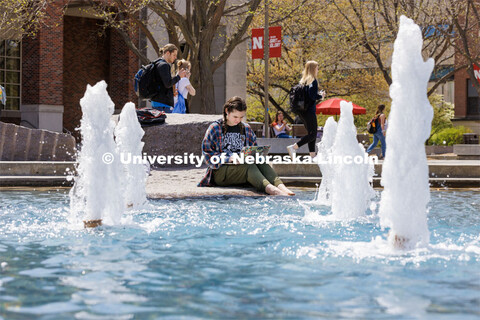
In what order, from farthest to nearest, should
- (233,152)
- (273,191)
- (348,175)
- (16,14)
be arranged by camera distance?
(16,14)
(233,152)
(273,191)
(348,175)

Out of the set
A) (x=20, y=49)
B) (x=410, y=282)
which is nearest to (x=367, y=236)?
(x=410, y=282)

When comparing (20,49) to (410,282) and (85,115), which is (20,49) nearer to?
(85,115)

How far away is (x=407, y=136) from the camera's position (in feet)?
18.1

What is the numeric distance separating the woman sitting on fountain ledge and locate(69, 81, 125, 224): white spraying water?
236cm

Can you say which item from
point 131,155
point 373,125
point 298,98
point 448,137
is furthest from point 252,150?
point 448,137

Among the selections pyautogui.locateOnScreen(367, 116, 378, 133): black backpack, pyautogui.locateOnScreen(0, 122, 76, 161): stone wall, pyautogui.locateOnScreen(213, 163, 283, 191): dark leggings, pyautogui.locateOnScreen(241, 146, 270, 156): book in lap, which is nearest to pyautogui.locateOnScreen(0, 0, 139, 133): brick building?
pyautogui.locateOnScreen(367, 116, 378, 133): black backpack

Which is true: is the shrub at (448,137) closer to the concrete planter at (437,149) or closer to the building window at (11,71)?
the concrete planter at (437,149)

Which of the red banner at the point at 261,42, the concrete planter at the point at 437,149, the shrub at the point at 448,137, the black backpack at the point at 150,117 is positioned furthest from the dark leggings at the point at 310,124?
the shrub at the point at 448,137

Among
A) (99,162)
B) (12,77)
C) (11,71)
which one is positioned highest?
(11,71)

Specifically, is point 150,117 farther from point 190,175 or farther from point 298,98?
point 298,98

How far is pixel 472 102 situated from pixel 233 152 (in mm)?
41551

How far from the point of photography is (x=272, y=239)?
20.6 feet

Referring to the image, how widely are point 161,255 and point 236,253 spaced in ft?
1.94

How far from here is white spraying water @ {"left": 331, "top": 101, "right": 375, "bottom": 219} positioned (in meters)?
8.65
